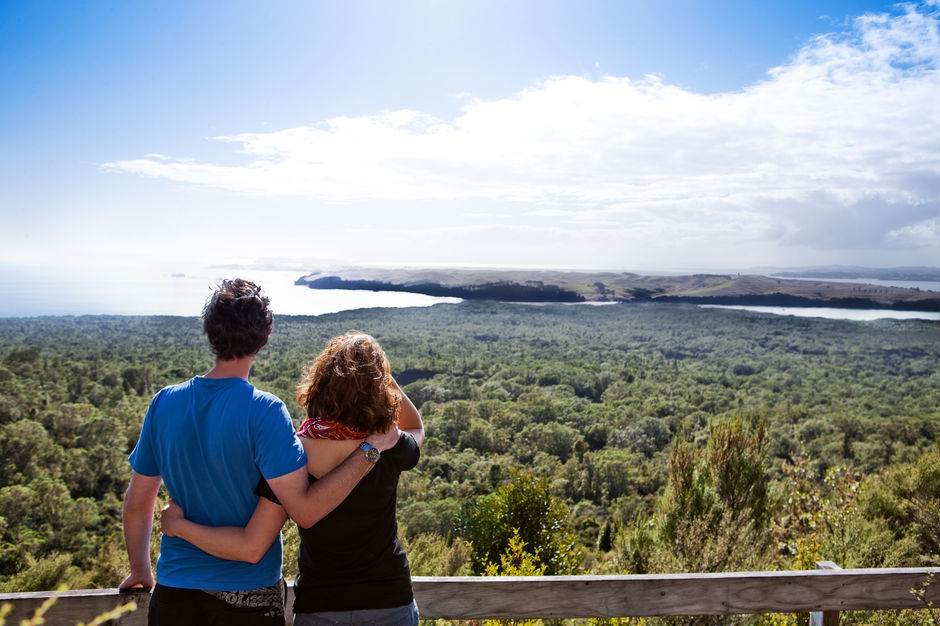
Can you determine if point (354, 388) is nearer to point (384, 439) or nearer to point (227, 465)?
point (384, 439)

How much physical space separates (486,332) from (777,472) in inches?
3065

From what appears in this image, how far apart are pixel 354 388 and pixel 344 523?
1.18 feet

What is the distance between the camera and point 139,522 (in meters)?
1.65

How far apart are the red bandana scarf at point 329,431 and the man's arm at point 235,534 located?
0.66 feet

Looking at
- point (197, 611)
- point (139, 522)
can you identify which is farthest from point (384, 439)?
point (139, 522)

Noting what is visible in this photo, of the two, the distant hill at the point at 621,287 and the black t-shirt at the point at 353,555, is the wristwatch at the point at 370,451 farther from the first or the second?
the distant hill at the point at 621,287

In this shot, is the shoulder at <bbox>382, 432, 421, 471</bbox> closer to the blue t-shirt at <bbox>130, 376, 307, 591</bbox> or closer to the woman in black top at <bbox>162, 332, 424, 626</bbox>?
the woman in black top at <bbox>162, 332, 424, 626</bbox>

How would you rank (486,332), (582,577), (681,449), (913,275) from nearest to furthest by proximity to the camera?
(582,577)
(681,449)
(913,275)
(486,332)

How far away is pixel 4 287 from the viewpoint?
64.0 m

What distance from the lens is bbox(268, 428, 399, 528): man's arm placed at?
4.83 feet

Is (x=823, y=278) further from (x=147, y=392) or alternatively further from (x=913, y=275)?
(x=147, y=392)

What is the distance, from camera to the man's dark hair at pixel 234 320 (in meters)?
1.54

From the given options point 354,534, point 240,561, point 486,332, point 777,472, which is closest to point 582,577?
point 354,534

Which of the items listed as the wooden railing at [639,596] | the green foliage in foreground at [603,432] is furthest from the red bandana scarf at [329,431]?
the green foliage in foreground at [603,432]
